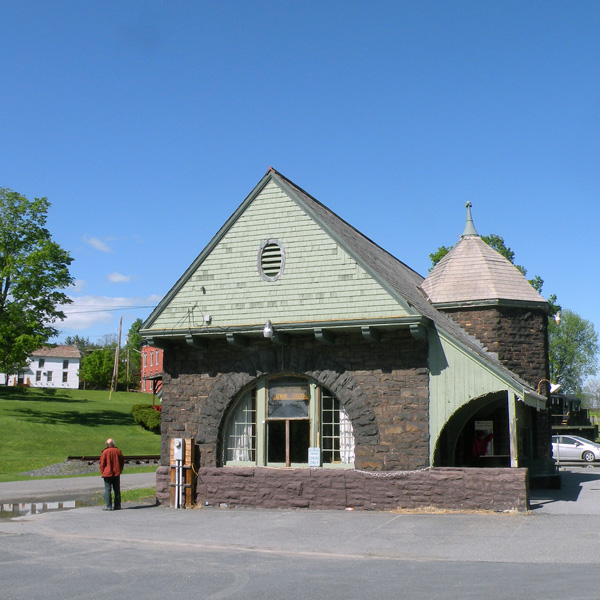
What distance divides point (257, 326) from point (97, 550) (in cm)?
680

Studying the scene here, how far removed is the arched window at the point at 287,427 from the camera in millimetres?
→ 16547

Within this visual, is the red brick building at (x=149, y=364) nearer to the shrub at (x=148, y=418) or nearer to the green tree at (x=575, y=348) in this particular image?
the shrub at (x=148, y=418)

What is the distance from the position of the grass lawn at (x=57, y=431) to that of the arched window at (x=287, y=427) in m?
11.7

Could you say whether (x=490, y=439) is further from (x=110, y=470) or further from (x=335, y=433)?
(x=110, y=470)

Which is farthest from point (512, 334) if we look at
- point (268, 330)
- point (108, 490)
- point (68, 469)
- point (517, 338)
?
point (68, 469)

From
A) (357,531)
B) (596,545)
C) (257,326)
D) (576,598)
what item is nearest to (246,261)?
(257,326)

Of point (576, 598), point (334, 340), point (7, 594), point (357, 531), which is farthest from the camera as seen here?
point (334, 340)

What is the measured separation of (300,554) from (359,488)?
5042 millimetres

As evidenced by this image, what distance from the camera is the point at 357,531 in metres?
12.7

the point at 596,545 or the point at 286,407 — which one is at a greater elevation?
the point at 286,407

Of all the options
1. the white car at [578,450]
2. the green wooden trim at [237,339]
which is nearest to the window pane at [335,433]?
the green wooden trim at [237,339]

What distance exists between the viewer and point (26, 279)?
42.7 m

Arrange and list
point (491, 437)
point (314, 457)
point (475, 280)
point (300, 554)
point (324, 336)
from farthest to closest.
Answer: point (475, 280) → point (491, 437) → point (314, 457) → point (324, 336) → point (300, 554)

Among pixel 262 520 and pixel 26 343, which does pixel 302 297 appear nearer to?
pixel 262 520
